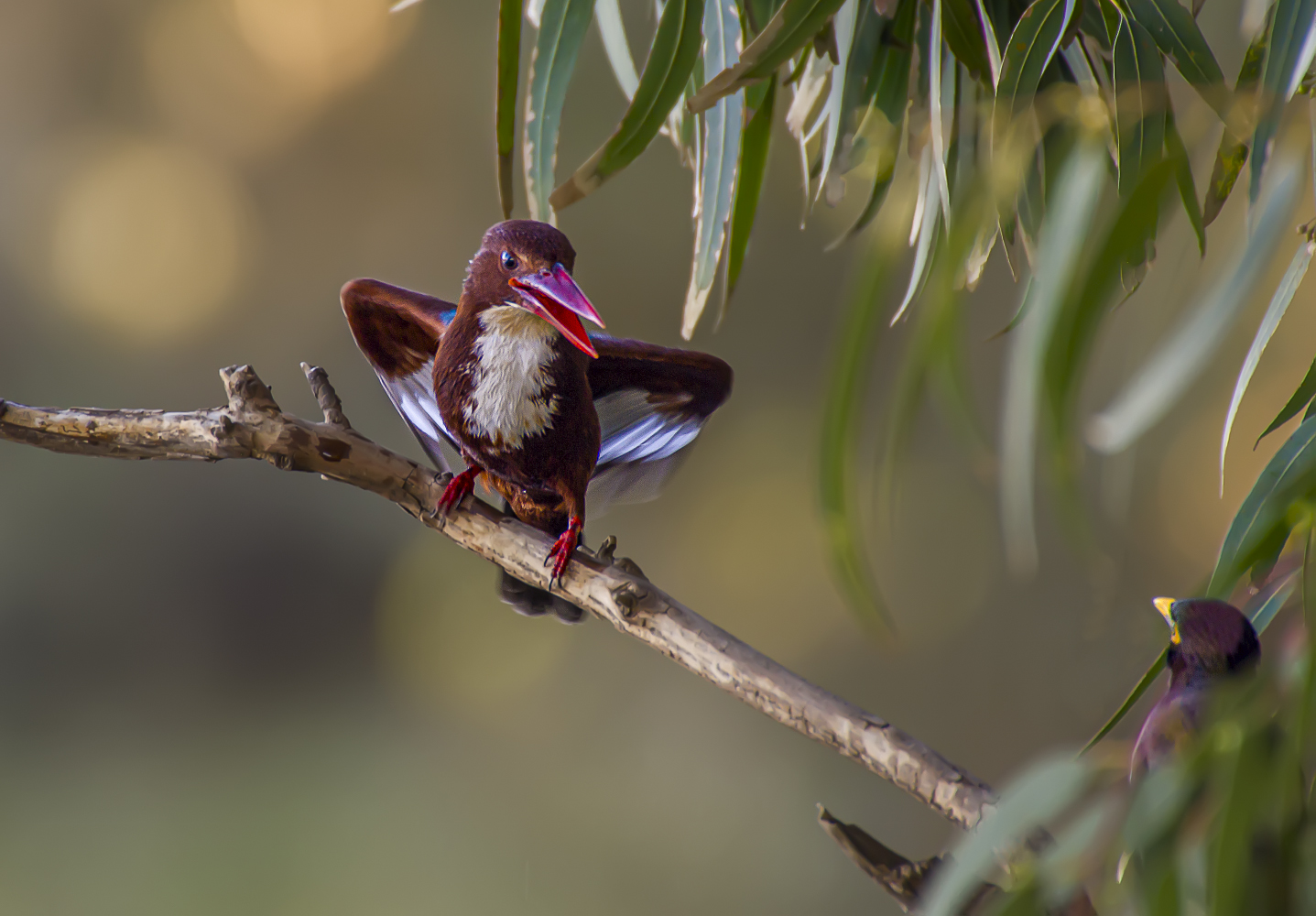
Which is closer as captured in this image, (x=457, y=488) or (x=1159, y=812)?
(x=1159, y=812)

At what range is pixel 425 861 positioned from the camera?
2.90 m

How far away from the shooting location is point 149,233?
3010 mm

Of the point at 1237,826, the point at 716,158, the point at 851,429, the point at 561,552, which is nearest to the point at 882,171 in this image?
the point at 716,158

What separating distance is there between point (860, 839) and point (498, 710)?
2515mm

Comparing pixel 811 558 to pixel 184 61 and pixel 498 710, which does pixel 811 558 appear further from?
pixel 184 61

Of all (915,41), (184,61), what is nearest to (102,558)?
(184,61)

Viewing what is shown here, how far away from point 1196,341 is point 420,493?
0.67 m

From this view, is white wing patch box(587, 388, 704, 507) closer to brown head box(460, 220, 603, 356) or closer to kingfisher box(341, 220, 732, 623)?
kingfisher box(341, 220, 732, 623)

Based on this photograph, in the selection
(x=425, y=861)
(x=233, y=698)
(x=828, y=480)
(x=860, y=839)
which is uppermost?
(x=828, y=480)

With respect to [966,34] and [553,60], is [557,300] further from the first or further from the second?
[966,34]

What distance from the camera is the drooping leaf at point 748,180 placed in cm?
80

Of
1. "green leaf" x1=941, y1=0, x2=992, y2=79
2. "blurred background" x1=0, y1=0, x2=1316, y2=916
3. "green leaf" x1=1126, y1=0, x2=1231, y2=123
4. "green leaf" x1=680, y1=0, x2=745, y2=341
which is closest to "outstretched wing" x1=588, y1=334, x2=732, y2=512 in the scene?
"green leaf" x1=680, y1=0, x2=745, y2=341

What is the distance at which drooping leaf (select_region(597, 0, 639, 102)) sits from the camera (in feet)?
3.03

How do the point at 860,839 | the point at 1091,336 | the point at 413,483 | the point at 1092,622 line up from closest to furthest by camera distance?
the point at 1091,336, the point at 860,839, the point at 413,483, the point at 1092,622
